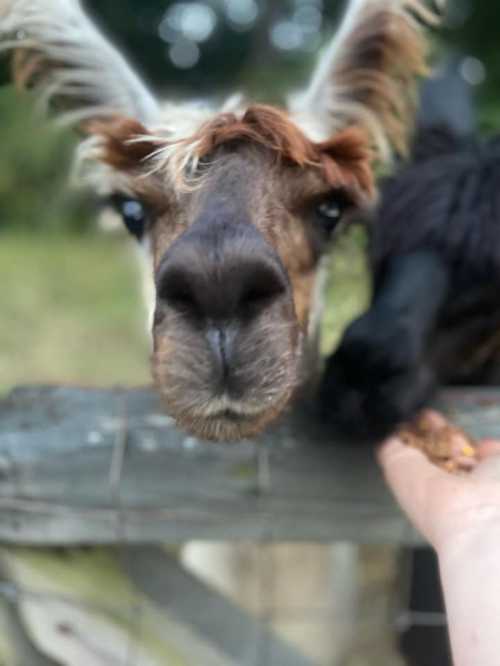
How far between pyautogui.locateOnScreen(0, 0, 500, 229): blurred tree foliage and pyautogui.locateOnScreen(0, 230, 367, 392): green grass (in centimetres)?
97

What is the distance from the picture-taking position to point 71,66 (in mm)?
2523

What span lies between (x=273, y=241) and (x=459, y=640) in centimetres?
86

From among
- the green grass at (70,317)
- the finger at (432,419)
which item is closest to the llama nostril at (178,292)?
the finger at (432,419)

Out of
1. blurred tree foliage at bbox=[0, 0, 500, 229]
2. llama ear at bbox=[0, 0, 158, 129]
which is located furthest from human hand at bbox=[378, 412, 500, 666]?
blurred tree foliage at bbox=[0, 0, 500, 229]

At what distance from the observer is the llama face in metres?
1.54

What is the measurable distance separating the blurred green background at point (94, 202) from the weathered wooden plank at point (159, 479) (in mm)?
802

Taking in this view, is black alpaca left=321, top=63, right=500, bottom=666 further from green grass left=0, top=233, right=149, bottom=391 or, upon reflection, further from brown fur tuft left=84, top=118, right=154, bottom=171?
green grass left=0, top=233, right=149, bottom=391

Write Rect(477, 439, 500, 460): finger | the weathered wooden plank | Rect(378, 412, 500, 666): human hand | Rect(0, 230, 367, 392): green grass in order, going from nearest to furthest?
1. Rect(378, 412, 500, 666): human hand
2. Rect(477, 439, 500, 460): finger
3. the weathered wooden plank
4. Rect(0, 230, 367, 392): green grass

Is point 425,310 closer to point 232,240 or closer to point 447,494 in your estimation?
point 447,494

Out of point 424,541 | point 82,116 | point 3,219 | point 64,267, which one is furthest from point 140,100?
point 3,219

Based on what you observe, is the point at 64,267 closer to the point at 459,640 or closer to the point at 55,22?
the point at 55,22

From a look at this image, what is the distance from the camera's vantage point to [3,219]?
15086mm

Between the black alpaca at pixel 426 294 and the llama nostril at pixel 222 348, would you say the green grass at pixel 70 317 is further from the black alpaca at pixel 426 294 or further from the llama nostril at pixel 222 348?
the llama nostril at pixel 222 348

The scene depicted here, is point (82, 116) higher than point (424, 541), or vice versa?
point (82, 116)
